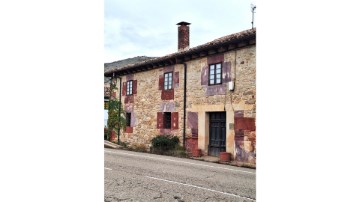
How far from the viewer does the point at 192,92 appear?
33.8 feet

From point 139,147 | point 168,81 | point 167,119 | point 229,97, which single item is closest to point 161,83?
point 168,81

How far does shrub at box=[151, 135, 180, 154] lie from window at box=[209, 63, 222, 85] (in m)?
2.37

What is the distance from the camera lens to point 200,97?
32.8 feet

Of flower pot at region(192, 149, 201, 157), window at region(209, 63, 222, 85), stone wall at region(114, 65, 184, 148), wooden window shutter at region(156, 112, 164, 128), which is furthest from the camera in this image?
wooden window shutter at region(156, 112, 164, 128)

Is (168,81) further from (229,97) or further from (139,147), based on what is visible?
(229,97)

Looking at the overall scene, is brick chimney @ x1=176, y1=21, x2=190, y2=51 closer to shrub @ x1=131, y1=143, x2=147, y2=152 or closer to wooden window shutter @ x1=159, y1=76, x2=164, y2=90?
wooden window shutter @ x1=159, y1=76, x2=164, y2=90

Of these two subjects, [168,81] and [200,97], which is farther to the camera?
[168,81]

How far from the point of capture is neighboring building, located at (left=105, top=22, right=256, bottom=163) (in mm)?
8508

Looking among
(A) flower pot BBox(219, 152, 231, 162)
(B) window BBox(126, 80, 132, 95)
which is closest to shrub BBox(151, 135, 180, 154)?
(A) flower pot BBox(219, 152, 231, 162)

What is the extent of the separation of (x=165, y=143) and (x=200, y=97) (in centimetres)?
203
